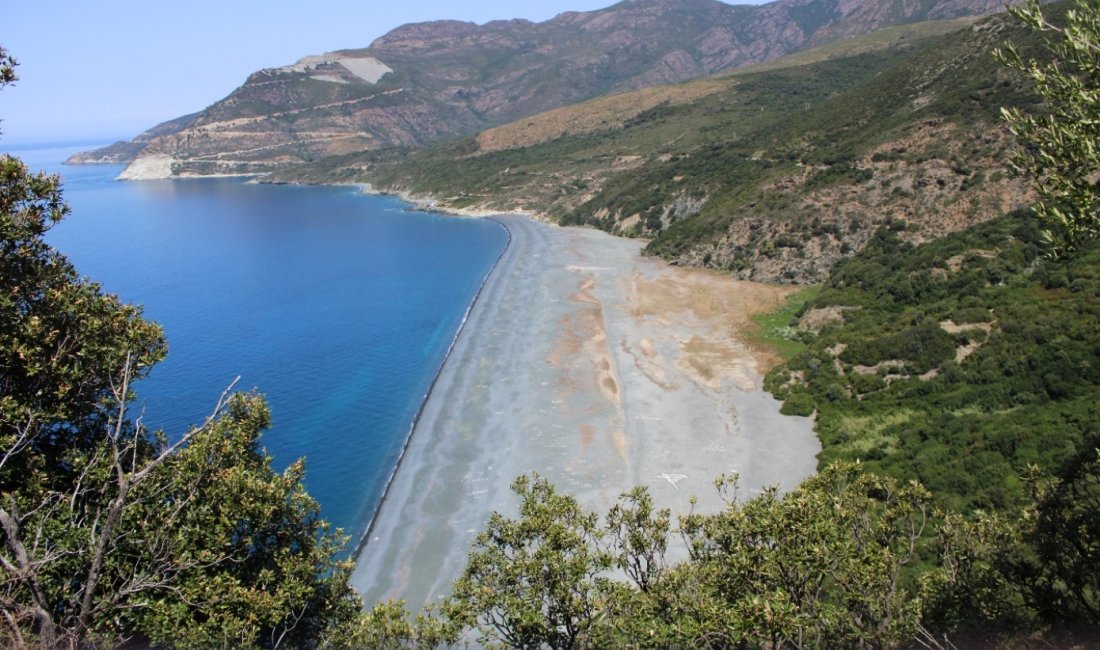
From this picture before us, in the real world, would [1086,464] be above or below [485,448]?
above

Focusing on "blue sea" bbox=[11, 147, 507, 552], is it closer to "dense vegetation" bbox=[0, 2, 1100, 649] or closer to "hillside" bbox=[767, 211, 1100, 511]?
"dense vegetation" bbox=[0, 2, 1100, 649]

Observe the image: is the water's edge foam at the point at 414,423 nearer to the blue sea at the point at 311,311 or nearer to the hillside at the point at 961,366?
the blue sea at the point at 311,311

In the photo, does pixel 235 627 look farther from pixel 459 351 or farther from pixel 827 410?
pixel 459 351

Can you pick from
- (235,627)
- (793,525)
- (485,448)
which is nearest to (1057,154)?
(793,525)

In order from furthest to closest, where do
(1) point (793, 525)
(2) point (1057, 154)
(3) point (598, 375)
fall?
(3) point (598, 375) → (1) point (793, 525) → (2) point (1057, 154)

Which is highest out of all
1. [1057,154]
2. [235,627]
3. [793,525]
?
[1057,154]

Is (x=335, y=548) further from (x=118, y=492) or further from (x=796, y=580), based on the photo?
(x=796, y=580)

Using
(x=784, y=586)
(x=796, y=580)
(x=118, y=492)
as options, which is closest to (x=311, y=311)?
(x=118, y=492)
